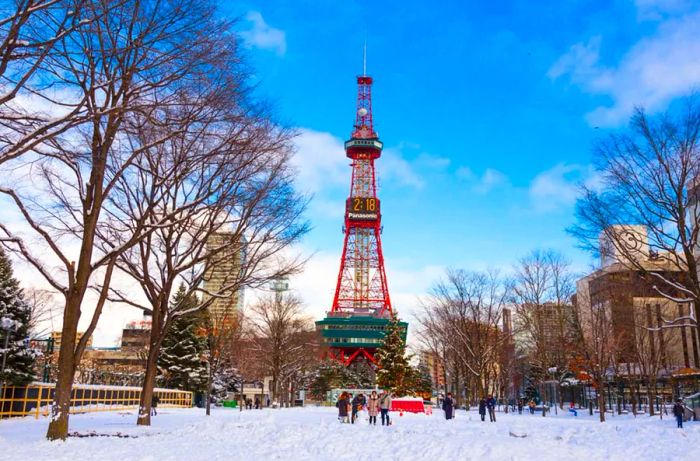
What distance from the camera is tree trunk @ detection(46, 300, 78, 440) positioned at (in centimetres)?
1207

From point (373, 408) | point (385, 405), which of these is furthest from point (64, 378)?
point (385, 405)

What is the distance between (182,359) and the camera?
44.1 meters

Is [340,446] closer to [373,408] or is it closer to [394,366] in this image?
[373,408]

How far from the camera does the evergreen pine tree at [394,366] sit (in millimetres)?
49562

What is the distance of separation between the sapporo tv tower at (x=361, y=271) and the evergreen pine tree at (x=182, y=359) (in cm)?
3339

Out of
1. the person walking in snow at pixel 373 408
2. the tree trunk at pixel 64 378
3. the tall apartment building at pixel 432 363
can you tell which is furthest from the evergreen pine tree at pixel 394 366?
the tree trunk at pixel 64 378

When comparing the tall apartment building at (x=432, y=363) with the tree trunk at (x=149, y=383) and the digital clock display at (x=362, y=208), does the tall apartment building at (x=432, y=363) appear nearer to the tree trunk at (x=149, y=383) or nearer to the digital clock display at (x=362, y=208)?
the digital clock display at (x=362, y=208)

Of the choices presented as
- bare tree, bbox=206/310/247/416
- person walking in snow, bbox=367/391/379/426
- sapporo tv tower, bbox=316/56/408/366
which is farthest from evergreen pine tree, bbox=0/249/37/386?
sapporo tv tower, bbox=316/56/408/366

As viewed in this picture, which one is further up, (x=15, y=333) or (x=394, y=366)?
(x=15, y=333)

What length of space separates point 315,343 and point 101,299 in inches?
1756

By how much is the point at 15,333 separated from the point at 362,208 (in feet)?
204

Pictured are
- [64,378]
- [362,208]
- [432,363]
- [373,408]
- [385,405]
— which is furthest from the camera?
[432,363]

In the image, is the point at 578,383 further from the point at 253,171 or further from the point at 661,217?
the point at 253,171

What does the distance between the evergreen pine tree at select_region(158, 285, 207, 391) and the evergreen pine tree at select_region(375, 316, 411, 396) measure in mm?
15709
